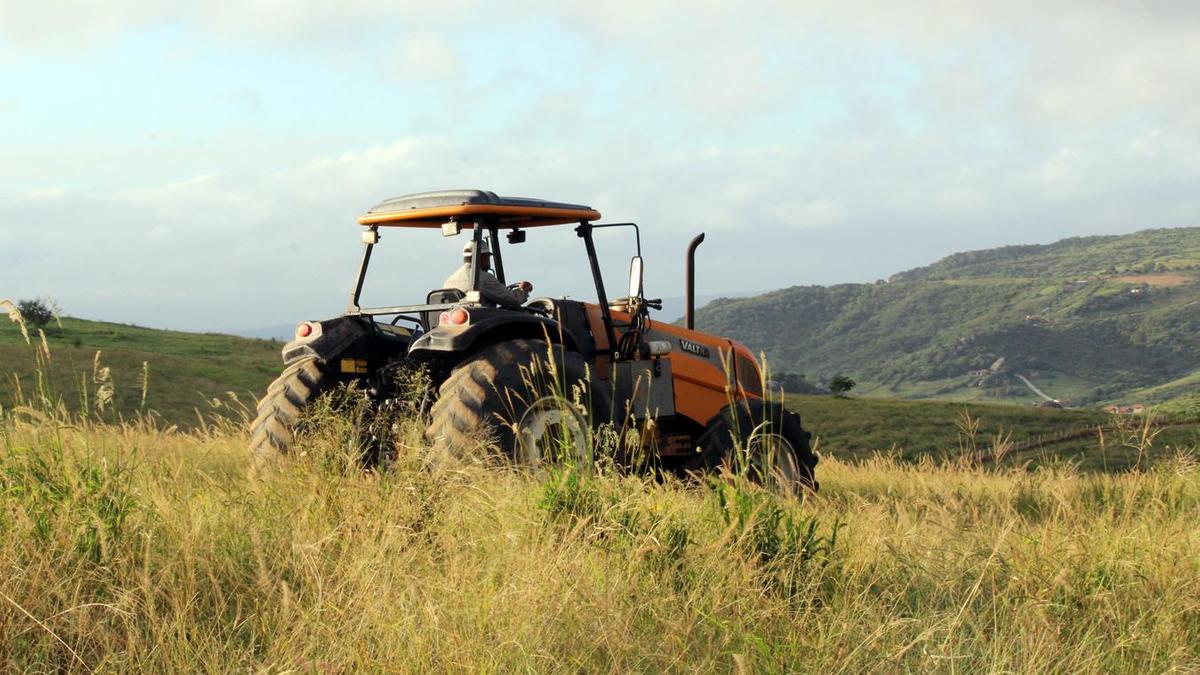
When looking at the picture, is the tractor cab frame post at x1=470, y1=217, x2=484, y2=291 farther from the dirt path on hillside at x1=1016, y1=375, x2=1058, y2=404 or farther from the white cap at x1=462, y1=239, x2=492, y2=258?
the dirt path on hillside at x1=1016, y1=375, x2=1058, y2=404

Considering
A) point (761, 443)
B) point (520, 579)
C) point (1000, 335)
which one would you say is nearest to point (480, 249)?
point (761, 443)

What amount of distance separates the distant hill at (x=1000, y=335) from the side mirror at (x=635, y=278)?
10823cm

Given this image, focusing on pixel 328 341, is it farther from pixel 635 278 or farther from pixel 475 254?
pixel 635 278

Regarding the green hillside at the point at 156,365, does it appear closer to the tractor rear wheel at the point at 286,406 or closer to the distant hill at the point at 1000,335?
the tractor rear wheel at the point at 286,406

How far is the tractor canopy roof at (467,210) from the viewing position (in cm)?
732

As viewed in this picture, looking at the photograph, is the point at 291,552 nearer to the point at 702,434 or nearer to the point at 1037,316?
the point at 702,434

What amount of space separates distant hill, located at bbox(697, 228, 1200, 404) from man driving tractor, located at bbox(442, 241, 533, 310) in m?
109

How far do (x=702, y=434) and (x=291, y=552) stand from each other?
519 cm

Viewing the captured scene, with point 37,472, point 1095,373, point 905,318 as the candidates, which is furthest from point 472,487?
point 905,318

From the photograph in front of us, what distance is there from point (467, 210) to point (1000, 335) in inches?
6079

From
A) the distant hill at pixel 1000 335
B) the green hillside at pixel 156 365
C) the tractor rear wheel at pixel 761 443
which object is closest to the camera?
the tractor rear wheel at pixel 761 443

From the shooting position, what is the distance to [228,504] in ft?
16.6

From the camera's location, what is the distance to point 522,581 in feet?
13.2

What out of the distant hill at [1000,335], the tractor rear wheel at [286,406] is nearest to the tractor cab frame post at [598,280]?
the tractor rear wheel at [286,406]
